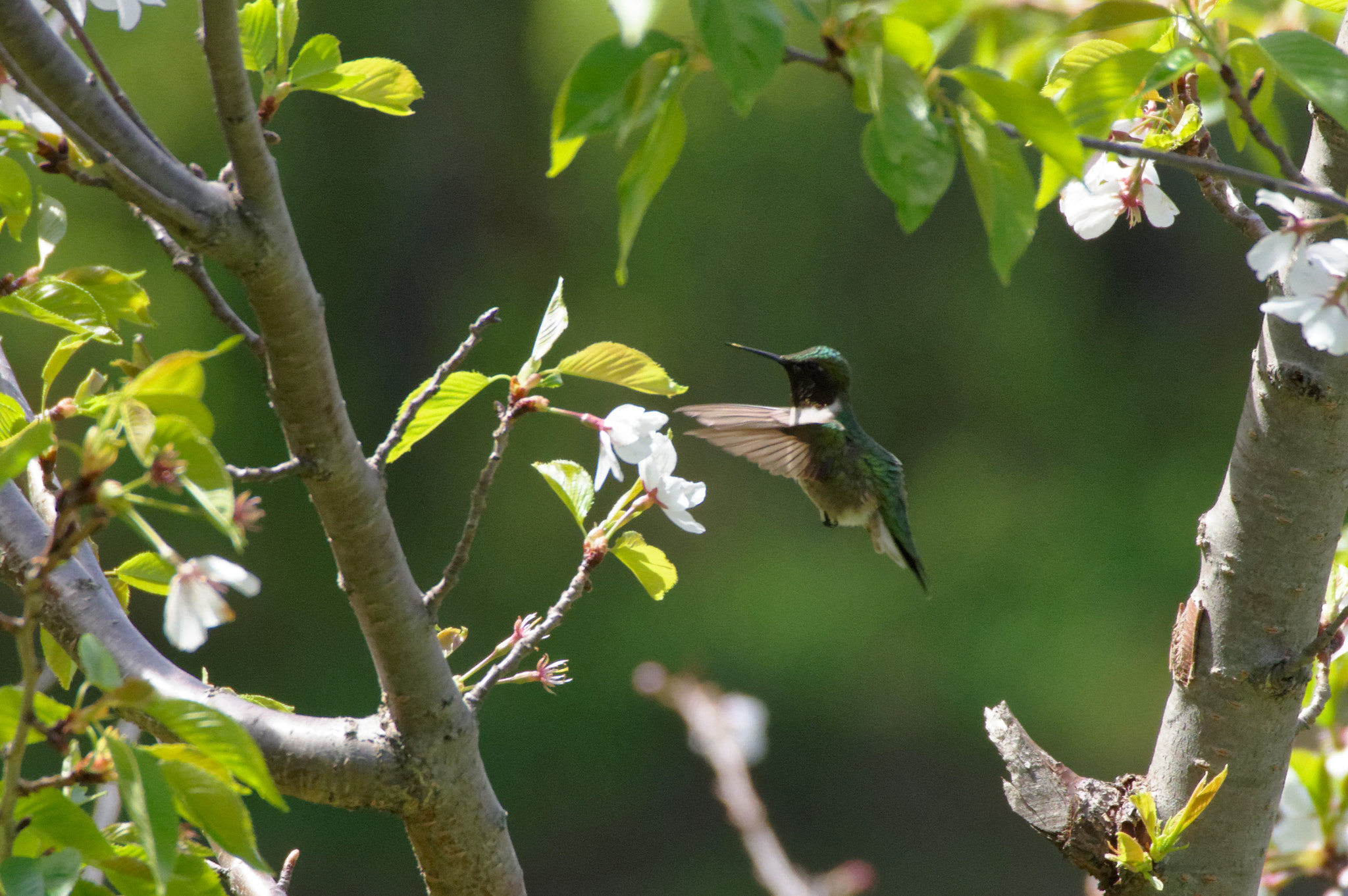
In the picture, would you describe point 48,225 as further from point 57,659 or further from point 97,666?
point 97,666

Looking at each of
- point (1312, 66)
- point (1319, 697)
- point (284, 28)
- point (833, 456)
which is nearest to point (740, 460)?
point (833, 456)

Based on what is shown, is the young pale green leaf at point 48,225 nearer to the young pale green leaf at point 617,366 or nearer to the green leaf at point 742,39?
the young pale green leaf at point 617,366

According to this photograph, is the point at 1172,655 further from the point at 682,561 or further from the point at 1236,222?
the point at 682,561

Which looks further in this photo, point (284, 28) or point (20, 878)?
point (284, 28)

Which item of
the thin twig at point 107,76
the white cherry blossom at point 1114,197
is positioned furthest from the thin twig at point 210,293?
the white cherry blossom at point 1114,197

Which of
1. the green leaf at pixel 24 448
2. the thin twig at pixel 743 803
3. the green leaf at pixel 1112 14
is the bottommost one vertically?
the thin twig at pixel 743 803

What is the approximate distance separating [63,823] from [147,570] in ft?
0.57

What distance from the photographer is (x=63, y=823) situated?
0.38 m

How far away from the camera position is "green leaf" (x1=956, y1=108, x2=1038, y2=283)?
14.6 inches

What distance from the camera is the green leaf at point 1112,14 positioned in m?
0.45

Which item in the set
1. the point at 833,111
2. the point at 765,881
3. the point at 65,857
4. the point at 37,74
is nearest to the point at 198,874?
the point at 65,857

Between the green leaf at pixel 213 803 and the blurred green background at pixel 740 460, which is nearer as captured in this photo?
the green leaf at pixel 213 803

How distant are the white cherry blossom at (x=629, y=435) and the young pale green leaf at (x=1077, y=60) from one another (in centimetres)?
28

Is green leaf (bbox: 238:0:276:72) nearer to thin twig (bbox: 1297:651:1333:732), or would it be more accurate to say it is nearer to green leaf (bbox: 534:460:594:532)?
green leaf (bbox: 534:460:594:532)
